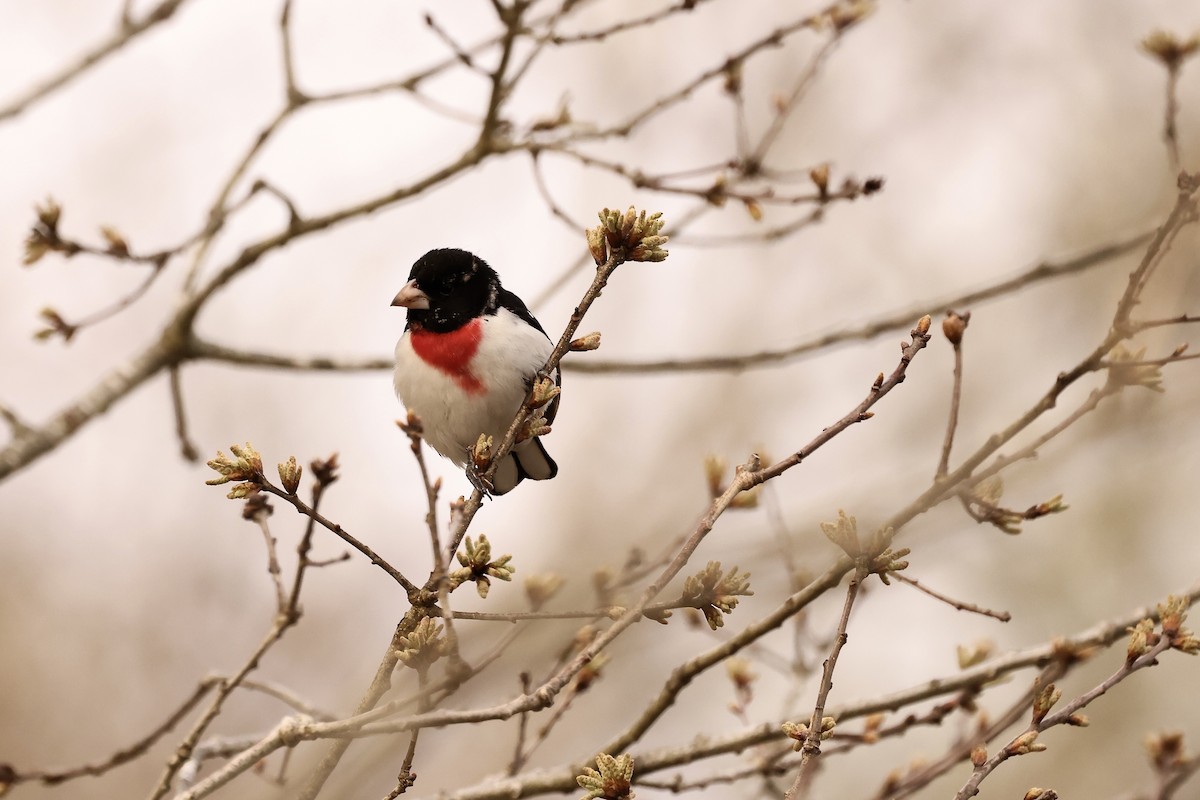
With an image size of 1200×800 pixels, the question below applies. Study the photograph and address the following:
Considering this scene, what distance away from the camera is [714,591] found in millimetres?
2523

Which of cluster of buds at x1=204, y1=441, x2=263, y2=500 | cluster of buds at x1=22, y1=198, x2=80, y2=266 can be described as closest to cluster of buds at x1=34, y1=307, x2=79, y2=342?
cluster of buds at x1=22, y1=198, x2=80, y2=266

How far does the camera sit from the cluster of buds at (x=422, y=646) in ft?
8.17

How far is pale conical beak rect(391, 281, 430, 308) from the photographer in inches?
163

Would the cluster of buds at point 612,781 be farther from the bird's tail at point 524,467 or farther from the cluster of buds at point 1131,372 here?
the bird's tail at point 524,467

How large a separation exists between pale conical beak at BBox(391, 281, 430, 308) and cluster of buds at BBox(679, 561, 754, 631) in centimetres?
199

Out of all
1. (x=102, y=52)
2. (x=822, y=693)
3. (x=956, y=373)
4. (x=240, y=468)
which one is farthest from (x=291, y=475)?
(x=102, y=52)

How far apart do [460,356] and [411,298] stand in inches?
10.9

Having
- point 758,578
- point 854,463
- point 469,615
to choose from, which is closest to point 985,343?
point 854,463

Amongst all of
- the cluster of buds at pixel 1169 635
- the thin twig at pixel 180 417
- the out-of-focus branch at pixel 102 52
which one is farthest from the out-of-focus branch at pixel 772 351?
the cluster of buds at pixel 1169 635

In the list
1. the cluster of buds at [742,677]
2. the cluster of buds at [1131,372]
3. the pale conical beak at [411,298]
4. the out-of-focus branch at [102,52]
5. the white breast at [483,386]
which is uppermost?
the out-of-focus branch at [102,52]

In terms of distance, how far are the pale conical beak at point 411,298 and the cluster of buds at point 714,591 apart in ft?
6.53

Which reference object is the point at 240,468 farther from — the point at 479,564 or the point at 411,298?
the point at 411,298

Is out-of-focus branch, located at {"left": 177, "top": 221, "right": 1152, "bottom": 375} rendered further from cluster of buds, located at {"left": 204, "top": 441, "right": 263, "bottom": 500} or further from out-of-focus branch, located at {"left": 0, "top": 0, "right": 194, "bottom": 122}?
cluster of buds, located at {"left": 204, "top": 441, "right": 263, "bottom": 500}

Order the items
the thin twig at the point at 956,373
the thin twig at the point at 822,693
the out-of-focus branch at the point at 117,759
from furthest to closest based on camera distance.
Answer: the out-of-focus branch at the point at 117,759, the thin twig at the point at 956,373, the thin twig at the point at 822,693
